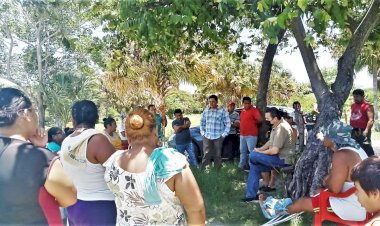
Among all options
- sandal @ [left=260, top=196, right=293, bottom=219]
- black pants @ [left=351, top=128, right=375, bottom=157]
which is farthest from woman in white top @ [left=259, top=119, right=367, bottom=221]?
black pants @ [left=351, top=128, right=375, bottom=157]

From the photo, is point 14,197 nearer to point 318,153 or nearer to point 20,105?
point 20,105

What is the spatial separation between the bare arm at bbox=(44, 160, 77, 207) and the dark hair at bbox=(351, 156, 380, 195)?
1.73 m

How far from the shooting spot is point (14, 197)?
2.38 m

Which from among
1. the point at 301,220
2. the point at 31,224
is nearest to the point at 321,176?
the point at 301,220

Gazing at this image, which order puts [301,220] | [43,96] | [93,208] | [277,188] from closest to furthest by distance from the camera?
[93,208], [301,220], [277,188], [43,96]

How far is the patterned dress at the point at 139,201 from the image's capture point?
2611mm

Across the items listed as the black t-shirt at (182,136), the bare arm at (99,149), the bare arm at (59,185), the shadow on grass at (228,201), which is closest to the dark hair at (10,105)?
the bare arm at (59,185)

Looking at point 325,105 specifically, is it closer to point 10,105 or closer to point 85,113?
point 85,113

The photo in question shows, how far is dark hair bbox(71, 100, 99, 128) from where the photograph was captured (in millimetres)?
3590

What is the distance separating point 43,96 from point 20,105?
18.4 meters

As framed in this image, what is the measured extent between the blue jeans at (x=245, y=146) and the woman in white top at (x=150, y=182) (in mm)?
6737

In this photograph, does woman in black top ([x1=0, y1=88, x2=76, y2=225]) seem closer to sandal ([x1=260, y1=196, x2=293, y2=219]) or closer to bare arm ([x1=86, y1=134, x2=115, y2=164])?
bare arm ([x1=86, y1=134, x2=115, y2=164])

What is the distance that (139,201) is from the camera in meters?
2.70

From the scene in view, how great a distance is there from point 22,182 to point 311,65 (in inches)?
213
